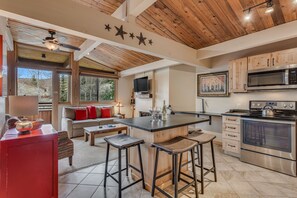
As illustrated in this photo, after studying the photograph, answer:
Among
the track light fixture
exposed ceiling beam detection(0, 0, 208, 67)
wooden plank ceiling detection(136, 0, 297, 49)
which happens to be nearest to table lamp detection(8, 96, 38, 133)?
exposed ceiling beam detection(0, 0, 208, 67)

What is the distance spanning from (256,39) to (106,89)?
5.86 metres

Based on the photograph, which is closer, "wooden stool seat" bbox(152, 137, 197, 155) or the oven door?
"wooden stool seat" bbox(152, 137, 197, 155)

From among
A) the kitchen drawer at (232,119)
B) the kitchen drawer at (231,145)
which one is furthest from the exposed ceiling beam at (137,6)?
the kitchen drawer at (231,145)

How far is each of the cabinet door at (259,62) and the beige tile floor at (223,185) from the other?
2.10 meters

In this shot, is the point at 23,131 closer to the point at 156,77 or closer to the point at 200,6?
the point at 200,6

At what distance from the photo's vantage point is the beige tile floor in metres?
2.15

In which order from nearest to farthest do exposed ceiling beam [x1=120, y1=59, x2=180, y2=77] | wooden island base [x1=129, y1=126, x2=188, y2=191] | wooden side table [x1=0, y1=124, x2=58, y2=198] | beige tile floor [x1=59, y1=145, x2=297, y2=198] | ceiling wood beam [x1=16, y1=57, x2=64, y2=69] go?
wooden side table [x1=0, y1=124, x2=58, y2=198] → beige tile floor [x1=59, y1=145, x2=297, y2=198] → wooden island base [x1=129, y1=126, x2=188, y2=191] → exposed ceiling beam [x1=120, y1=59, x2=180, y2=77] → ceiling wood beam [x1=16, y1=57, x2=64, y2=69]

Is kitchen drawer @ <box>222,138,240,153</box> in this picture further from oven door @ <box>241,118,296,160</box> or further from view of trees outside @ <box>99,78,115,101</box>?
view of trees outside @ <box>99,78,115,101</box>

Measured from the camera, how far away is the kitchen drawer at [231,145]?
11.3 ft

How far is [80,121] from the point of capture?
5227 millimetres

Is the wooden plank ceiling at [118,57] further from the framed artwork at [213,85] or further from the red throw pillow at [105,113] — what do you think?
the red throw pillow at [105,113]

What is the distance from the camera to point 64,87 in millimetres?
6059

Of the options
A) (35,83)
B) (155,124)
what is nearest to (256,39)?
(155,124)

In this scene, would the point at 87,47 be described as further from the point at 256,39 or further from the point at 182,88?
the point at 256,39
